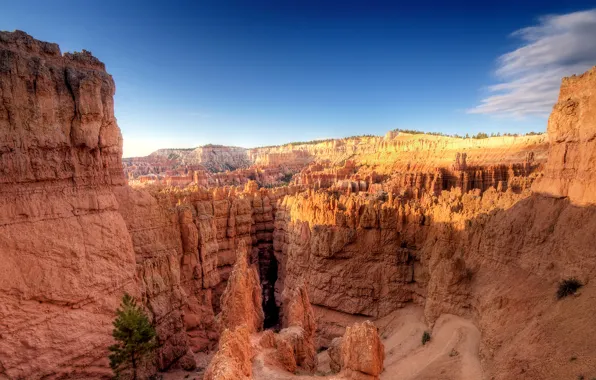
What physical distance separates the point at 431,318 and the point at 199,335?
13.0 meters

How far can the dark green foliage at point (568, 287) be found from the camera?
12023 millimetres

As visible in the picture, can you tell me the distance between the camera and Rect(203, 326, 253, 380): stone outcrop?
895cm

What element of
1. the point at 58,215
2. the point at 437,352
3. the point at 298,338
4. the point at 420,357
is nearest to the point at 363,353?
the point at 298,338

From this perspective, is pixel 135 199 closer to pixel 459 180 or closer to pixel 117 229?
pixel 117 229

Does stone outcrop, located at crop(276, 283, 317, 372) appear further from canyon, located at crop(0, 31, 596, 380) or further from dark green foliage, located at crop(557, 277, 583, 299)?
dark green foliage, located at crop(557, 277, 583, 299)

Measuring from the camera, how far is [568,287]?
1212 centimetres

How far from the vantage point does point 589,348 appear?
33.8 ft

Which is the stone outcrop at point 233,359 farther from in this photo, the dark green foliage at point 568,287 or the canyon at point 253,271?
the dark green foliage at point 568,287

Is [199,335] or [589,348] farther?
[199,335]

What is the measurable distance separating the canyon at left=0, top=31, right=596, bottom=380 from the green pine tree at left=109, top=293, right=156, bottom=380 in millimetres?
728

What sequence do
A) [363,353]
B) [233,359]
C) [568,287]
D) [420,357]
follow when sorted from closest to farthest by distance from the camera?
[233,359], [363,353], [568,287], [420,357]

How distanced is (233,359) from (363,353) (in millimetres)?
3980

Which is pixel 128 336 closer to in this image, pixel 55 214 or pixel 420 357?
pixel 55 214

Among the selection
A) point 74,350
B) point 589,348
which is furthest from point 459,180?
point 74,350
